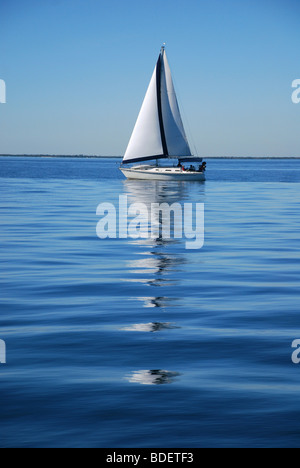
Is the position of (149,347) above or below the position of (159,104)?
below

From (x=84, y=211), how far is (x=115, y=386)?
34.2 metres

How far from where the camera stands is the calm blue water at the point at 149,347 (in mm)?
8367

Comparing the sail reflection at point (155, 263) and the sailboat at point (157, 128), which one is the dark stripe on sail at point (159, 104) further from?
the sail reflection at point (155, 263)

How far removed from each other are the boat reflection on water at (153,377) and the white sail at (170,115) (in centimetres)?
8503

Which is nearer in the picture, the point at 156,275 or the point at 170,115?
the point at 156,275

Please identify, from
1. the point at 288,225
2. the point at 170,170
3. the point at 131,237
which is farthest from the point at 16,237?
the point at 170,170

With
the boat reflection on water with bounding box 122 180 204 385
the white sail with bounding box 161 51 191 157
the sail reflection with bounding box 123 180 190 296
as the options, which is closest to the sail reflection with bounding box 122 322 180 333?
the boat reflection on water with bounding box 122 180 204 385

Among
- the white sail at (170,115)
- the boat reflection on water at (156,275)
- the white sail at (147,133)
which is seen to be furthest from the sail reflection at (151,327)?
the white sail at (170,115)

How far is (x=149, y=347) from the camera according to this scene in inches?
466

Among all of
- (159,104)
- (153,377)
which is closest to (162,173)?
(159,104)

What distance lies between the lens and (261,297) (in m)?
16.3

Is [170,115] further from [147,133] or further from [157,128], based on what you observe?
[147,133]

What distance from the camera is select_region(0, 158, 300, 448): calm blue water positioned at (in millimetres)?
8367

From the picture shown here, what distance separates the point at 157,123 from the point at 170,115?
2.34 meters
